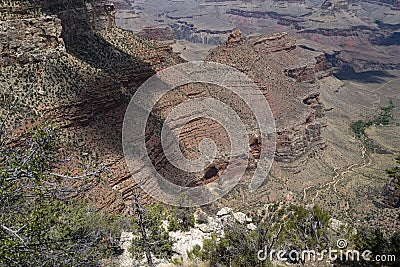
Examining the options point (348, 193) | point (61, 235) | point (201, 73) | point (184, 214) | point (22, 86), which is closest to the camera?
point (61, 235)

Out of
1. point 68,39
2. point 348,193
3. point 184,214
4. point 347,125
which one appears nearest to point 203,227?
point 184,214

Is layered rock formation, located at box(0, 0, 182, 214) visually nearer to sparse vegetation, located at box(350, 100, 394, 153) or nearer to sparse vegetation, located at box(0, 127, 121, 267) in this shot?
sparse vegetation, located at box(0, 127, 121, 267)

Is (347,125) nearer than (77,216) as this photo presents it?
No

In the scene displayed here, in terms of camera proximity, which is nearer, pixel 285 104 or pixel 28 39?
pixel 28 39

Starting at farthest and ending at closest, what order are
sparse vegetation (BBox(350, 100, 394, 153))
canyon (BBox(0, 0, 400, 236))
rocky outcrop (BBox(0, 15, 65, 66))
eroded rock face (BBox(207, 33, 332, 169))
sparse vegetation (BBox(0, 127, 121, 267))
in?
sparse vegetation (BBox(350, 100, 394, 153)) < eroded rock face (BBox(207, 33, 332, 169)) < canyon (BBox(0, 0, 400, 236)) < rocky outcrop (BBox(0, 15, 65, 66)) < sparse vegetation (BBox(0, 127, 121, 267))

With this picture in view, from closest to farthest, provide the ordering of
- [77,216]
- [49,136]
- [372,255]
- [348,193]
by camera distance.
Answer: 1. [49,136]
2. [372,255]
3. [77,216]
4. [348,193]

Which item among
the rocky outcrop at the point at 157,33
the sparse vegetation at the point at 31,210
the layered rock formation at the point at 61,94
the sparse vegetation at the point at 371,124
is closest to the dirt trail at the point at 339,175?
the sparse vegetation at the point at 371,124

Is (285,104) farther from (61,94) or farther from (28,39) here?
(28,39)

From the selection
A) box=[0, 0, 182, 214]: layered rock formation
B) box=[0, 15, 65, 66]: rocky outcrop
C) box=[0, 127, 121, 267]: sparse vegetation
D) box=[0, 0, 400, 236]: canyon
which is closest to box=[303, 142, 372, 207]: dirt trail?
box=[0, 0, 400, 236]: canyon

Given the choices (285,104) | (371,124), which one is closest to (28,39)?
(285,104)

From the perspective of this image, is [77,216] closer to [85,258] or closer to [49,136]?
[85,258]

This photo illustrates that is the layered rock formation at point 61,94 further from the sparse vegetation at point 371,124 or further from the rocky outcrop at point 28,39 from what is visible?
the sparse vegetation at point 371,124
